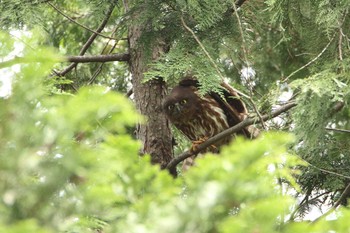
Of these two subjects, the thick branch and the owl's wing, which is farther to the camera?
the owl's wing

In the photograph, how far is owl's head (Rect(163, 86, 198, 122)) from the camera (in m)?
4.54

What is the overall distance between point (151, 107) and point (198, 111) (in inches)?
13.1

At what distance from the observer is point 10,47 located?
6.82 ft

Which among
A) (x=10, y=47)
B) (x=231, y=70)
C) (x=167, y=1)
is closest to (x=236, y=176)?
(x=10, y=47)

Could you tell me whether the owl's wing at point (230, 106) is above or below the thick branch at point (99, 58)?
below

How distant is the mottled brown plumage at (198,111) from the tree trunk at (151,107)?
108 millimetres

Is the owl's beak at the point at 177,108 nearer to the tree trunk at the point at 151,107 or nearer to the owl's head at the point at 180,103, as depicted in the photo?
the owl's head at the point at 180,103

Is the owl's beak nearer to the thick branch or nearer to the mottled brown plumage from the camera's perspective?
the mottled brown plumage

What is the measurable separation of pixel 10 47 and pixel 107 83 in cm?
412

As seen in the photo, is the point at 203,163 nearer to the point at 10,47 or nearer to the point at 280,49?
the point at 10,47

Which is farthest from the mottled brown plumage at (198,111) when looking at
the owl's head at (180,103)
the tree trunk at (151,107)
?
the tree trunk at (151,107)

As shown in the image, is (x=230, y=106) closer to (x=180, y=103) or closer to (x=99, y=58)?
(x=180, y=103)

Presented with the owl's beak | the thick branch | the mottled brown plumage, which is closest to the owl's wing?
the mottled brown plumage

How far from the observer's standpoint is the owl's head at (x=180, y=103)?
14.9 feet
